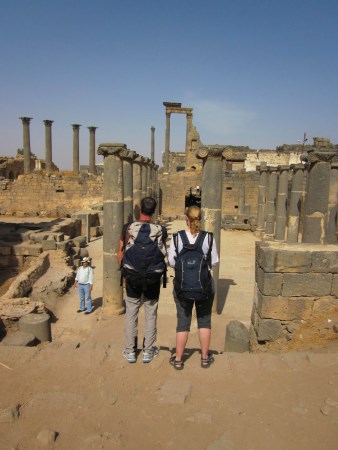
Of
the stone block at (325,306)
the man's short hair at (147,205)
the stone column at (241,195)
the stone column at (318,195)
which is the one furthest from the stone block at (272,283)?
the stone column at (241,195)

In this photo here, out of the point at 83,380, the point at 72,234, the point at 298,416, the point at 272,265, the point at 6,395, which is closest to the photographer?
the point at 298,416

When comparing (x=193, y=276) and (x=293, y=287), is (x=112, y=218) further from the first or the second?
(x=193, y=276)

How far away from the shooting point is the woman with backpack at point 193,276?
386cm

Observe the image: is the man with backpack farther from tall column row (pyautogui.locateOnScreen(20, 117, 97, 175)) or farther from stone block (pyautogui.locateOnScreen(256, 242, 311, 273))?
tall column row (pyautogui.locateOnScreen(20, 117, 97, 175))

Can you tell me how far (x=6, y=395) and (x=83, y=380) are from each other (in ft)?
2.51

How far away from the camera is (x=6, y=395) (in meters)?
3.58

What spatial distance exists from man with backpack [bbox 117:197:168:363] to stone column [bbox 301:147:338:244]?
6382 mm

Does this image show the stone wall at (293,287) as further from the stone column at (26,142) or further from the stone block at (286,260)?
the stone column at (26,142)

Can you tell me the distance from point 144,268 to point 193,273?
0.55 metres

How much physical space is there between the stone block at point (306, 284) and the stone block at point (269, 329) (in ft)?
1.55

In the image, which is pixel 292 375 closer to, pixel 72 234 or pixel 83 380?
pixel 83 380

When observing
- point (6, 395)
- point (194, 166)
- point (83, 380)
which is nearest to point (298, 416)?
point (83, 380)

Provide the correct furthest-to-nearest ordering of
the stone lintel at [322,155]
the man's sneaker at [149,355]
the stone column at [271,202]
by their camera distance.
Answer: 1. the stone column at [271,202]
2. the stone lintel at [322,155]
3. the man's sneaker at [149,355]

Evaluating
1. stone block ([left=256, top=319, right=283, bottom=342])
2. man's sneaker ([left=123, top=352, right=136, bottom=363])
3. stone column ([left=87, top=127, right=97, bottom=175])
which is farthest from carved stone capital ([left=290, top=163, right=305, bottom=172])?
stone column ([left=87, top=127, right=97, bottom=175])
